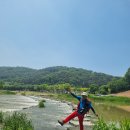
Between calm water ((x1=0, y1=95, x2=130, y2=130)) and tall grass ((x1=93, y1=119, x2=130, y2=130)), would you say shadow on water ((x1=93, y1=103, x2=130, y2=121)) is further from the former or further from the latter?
tall grass ((x1=93, y1=119, x2=130, y2=130))

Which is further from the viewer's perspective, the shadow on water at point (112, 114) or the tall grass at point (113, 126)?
the shadow on water at point (112, 114)

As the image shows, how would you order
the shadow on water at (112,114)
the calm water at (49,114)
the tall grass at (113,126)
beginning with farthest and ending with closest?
the shadow on water at (112,114) < the calm water at (49,114) < the tall grass at (113,126)

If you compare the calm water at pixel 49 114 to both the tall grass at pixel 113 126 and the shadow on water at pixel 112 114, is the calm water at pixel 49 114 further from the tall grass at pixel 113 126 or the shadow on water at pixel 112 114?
the tall grass at pixel 113 126

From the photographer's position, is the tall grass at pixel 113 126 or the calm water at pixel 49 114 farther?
the calm water at pixel 49 114

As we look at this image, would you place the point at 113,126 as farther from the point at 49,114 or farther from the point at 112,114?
the point at 112,114

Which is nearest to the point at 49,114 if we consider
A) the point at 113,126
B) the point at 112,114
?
the point at 112,114

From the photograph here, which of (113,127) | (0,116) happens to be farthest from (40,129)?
(113,127)

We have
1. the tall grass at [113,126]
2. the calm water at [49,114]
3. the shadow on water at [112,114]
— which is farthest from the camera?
the shadow on water at [112,114]

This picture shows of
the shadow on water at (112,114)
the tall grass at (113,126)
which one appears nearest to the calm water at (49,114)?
the shadow on water at (112,114)

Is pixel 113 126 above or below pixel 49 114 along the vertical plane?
below

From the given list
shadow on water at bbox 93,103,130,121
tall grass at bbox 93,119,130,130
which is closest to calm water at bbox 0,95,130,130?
shadow on water at bbox 93,103,130,121

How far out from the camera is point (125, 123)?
668 inches

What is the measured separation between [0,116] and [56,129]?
14.1ft

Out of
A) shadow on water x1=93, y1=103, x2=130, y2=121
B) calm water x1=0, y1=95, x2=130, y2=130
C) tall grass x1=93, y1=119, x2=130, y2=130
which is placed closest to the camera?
tall grass x1=93, y1=119, x2=130, y2=130
